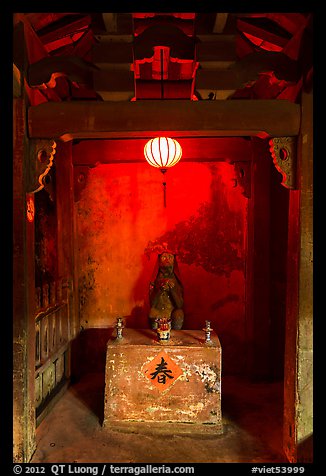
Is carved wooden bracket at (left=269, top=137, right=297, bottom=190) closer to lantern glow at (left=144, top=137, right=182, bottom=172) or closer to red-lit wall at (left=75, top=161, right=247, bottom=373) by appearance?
lantern glow at (left=144, top=137, right=182, bottom=172)

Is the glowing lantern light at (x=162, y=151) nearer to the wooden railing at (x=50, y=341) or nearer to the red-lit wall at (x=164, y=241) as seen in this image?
the red-lit wall at (x=164, y=241)

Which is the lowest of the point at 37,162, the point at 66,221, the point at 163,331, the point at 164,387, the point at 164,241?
the point at 164,387

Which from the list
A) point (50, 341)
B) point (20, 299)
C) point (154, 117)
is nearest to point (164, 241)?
point (50, 341)

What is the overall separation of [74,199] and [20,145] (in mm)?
2592

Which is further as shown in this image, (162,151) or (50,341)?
(50,341)

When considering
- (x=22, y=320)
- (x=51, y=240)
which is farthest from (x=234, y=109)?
(x=51, y=240)

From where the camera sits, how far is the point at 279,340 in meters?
6.32

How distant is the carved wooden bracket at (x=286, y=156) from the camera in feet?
12.9

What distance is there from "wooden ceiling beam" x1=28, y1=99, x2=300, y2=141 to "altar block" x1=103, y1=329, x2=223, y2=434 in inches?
108

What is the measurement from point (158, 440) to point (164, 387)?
61 centimetres

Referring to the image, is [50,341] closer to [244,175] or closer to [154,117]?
[154,117]

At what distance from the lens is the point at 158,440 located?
450 centimetres

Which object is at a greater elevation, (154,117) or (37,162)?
(154,117)

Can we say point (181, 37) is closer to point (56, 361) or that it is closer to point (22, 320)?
point (22, 320)
